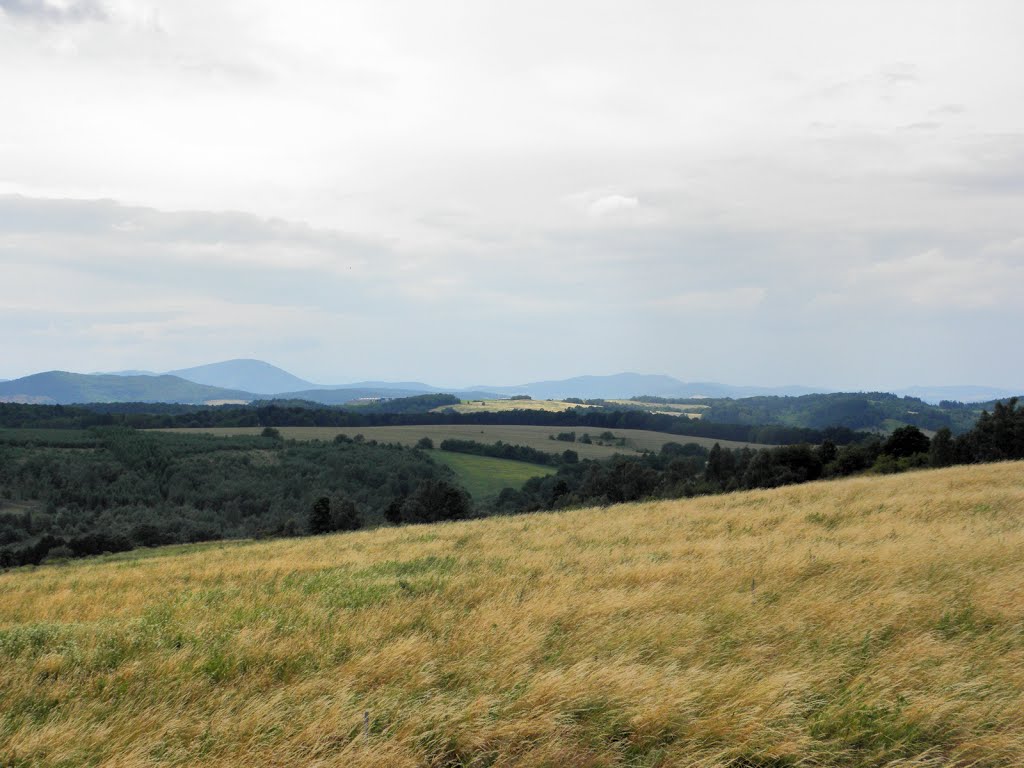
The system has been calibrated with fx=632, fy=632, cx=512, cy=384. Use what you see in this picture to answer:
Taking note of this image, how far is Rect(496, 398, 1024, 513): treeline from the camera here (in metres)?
53.3

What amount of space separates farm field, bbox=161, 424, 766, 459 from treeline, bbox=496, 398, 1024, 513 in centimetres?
3419

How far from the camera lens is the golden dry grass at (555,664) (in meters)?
4.33

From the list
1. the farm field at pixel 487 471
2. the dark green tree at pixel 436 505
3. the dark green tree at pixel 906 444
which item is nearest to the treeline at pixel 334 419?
the farm field at pixel 487 471

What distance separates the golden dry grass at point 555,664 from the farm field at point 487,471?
91.0m

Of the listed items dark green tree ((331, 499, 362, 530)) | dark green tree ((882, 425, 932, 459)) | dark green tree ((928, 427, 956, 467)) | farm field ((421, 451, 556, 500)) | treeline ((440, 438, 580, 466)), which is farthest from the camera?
treeline ((440, 438, 580, 466))

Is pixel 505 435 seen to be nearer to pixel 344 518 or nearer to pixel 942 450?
pixel 344 518

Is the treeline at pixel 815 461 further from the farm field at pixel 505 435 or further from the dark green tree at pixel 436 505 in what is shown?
the farm field at pixel 505 435

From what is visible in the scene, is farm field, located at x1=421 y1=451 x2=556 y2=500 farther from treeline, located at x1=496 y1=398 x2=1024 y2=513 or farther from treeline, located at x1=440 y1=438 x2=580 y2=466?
treeline, located at x1=496 y1=398 x2=1024 y2=513

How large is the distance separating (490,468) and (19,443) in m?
92.0

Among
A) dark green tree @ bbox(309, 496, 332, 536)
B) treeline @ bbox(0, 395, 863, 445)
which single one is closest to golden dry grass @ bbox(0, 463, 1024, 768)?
dark green tree @ bbox(309, 496, 332, 536)

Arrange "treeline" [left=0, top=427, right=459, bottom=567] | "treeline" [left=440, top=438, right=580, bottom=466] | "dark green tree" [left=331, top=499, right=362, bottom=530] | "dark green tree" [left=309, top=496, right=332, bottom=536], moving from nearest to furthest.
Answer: "dark green tree" [left=309, top=496, right=332, bottom=536] → "dark green tree" [left=331, top=499, right=362, bottom=530] → "treeline" [left=0, top=427, right=459, bottom=567] → "treeline" [left=440, top=438, right=580, bottom=466]

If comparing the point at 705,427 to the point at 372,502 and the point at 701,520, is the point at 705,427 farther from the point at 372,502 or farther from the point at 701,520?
the point at 701,520

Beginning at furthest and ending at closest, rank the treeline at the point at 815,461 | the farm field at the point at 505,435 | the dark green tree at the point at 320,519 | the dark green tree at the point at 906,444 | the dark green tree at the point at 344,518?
1. the farm field at the point at 505,435
2. the dark green tree at the point at 344,518
3. the dark green tree at the point at 320,519
4. the dark green tree at the point at 906,444
5. the treeline at the point at 815,461

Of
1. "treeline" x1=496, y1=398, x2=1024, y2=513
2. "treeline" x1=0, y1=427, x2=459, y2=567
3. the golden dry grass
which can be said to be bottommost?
"treeline" x1=0, y1=427, x2=459, y2=567
